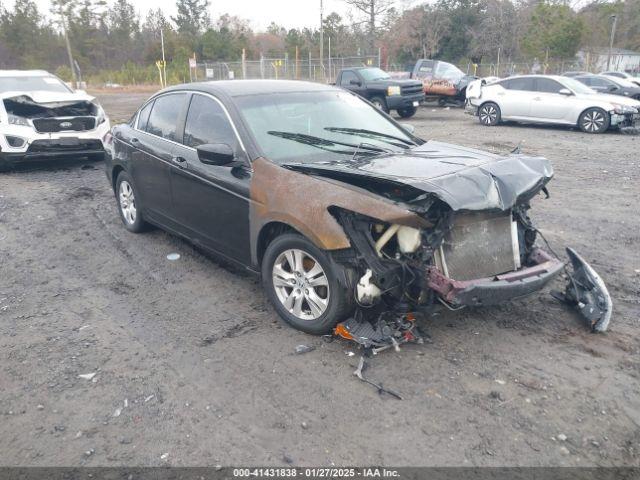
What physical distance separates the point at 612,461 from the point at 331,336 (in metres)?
1.91

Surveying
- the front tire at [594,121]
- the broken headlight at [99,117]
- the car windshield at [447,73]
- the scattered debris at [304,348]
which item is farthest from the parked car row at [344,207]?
the car windshield at [447,73]

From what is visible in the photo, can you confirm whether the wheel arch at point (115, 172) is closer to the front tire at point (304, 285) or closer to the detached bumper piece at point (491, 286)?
the front tire at point (304, 285)

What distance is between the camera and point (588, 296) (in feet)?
13.7

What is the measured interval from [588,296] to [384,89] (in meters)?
14.0

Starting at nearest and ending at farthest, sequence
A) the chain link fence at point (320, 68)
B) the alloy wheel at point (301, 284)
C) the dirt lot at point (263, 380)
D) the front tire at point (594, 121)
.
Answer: the dirt lot at point (263, 380)
the alloy wheel at point (301, 284)
the front tire at point (594, 121)
the chain link fence at point (320, 68)

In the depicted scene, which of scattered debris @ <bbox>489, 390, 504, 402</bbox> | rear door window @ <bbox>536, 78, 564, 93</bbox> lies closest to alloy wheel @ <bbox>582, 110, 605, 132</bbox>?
rear door window @ <bbox>536, 78, 564, 93</bbox>

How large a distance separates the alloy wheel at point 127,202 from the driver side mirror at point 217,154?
7.64 feet

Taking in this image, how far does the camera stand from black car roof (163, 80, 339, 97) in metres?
4.84

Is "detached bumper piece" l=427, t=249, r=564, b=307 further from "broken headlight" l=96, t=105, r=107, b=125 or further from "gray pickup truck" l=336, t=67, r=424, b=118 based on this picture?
"gray pickup truck" l=336, t=67, r=424, b=118

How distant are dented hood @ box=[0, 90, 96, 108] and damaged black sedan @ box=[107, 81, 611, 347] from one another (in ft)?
21.7

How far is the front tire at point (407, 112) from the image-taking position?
1781 cm

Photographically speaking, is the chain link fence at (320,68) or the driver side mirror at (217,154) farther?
the chain link fence at (320,68)

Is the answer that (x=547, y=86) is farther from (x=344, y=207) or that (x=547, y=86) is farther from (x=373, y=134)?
(x=344, y=207)

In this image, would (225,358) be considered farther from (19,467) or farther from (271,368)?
(19,467)
